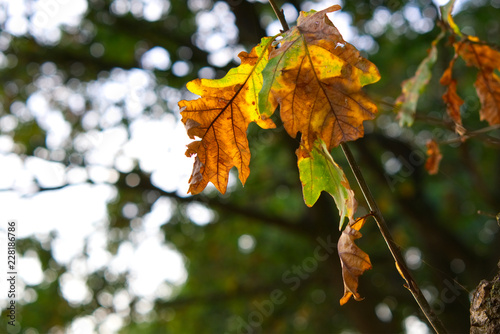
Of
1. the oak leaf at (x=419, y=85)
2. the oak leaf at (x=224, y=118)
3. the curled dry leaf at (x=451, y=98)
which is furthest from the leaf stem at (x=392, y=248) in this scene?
the curled dry leaf at (x=451, y=98)

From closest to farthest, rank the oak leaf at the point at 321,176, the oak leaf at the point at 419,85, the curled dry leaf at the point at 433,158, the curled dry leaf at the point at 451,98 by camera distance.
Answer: the oak leaf at the point at 321,176 → the oak leaf at the point at 419,85 → the curled dry leaf at the point at 451,98 → the curled dry leaf at the point at 433,158

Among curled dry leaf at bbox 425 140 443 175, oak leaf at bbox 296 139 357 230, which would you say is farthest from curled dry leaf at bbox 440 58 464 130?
oak leaf at bbox 296 139 357 230

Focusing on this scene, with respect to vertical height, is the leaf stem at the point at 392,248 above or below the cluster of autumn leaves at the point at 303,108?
below

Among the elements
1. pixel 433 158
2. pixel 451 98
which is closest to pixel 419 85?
pixel 451 98

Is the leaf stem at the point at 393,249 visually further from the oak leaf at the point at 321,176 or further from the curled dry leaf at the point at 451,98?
the curled dry leaf at the point at 451,98

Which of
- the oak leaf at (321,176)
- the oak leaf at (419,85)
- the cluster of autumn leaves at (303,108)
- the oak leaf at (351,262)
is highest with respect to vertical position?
the cluster of autumn leaves at (303,108)

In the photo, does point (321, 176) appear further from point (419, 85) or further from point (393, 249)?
point (419, 85)
